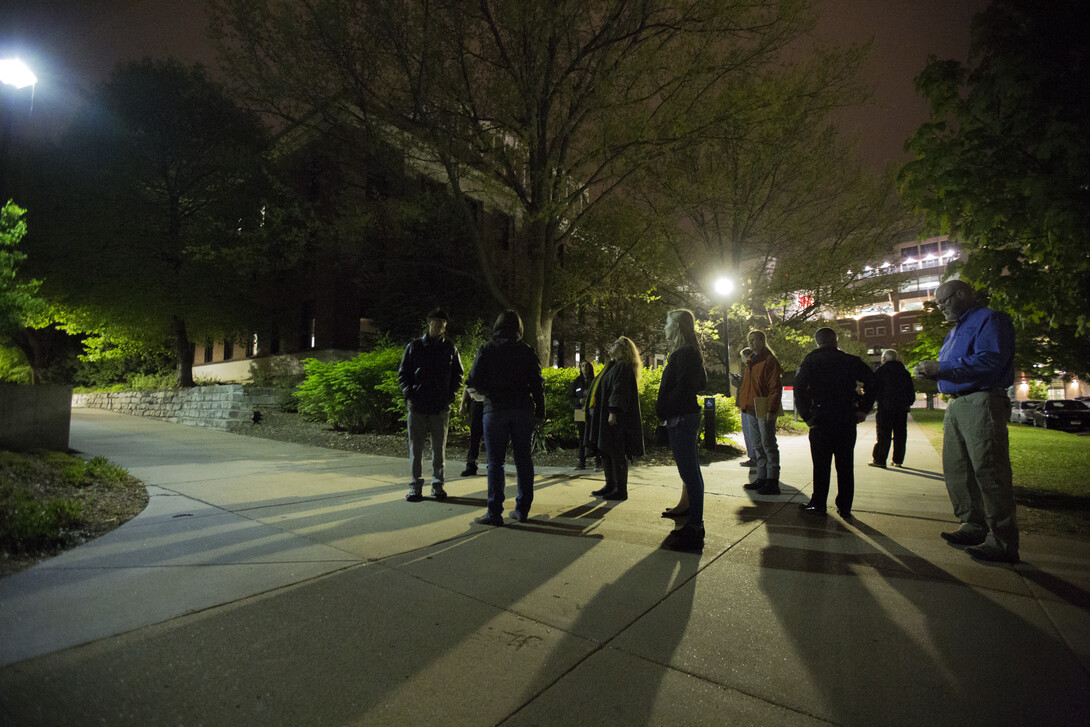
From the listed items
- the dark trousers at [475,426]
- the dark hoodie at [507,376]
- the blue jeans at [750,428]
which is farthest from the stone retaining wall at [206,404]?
the blue jeans at [750,428]

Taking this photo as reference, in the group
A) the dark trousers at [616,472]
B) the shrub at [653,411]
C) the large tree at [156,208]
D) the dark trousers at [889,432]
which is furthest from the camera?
the large tree at [156,208]

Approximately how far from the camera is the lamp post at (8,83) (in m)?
7.47

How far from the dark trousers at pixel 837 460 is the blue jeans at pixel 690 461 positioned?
5.29 feet

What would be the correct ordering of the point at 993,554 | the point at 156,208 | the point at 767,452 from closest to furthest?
the point at 993,554 < the point at 767,452 < the point at 156,208

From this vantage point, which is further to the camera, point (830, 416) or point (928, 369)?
point (830, 416)

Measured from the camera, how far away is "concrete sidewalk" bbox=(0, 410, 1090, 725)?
1.86 meters

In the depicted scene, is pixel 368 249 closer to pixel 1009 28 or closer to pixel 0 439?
pixel 0 439

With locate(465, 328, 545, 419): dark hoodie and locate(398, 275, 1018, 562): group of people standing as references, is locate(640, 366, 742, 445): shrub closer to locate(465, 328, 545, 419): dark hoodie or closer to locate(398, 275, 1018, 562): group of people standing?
locate(398, 275, 1018, 562): group of people standing

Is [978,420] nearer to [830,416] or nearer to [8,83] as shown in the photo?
[830,416]

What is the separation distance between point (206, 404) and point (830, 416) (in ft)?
52.2

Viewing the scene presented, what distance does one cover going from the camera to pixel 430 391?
5.53 metres

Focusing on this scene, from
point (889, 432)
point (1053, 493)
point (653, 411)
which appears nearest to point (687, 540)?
point (1053, 493)

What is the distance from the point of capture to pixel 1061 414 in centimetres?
2311

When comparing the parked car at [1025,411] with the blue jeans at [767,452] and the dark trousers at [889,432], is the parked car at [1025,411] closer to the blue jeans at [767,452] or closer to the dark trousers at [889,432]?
the dark trousers at [889,432]
